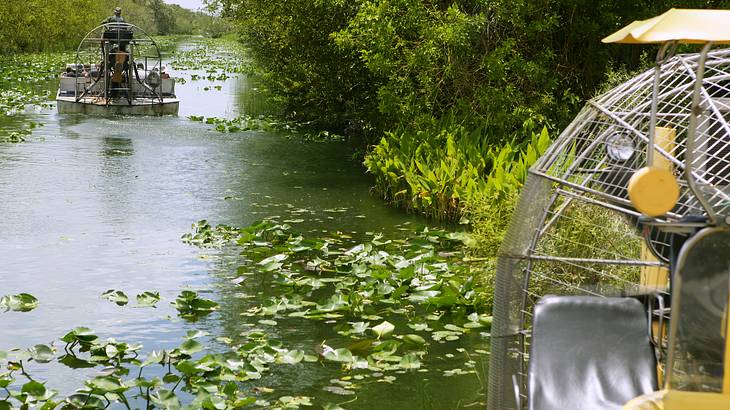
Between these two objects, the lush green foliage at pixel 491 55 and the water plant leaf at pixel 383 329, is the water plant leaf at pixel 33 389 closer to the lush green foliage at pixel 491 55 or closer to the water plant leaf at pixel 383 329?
the water plant leaf at pixel 383 329

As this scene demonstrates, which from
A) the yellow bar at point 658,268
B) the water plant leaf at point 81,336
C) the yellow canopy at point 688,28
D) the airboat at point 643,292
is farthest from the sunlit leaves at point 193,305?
the yellow canopy at point 688,28

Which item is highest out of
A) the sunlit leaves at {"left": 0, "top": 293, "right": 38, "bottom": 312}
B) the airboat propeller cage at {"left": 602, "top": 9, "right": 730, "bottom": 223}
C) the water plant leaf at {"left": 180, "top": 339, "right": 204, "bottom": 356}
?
the airboat propeller cage at {"left": 602, "top": 9, "right": 730, "bottom": 223}

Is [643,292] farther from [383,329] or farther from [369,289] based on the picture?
[369,289]

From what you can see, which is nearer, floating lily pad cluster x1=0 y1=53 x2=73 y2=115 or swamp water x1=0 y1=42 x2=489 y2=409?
swamp water x1=0 y1=42 x2=489 y2=409

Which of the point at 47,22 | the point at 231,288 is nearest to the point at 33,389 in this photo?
the point at 231,288

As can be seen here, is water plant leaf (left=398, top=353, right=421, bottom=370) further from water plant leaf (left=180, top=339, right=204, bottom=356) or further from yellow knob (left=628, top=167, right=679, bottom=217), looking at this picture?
yellow knob (left=628, top=167, right=679, bottom=217)

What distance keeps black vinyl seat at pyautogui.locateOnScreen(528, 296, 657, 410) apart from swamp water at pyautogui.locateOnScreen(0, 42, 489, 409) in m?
1.40

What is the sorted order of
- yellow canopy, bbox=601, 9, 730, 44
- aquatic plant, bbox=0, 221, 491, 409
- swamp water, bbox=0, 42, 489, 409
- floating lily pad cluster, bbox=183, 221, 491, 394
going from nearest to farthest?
yellow canopy, bbox=601, 9, 730, 44 → aquatic plant, bbox=0, 221, 491, 409 → swamp water, bbox=0, 42, 489, 409 → floating lily pad cluster, bbox=183, 221, 491, 394

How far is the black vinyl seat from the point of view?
4695mm

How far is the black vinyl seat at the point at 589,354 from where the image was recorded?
4.70m

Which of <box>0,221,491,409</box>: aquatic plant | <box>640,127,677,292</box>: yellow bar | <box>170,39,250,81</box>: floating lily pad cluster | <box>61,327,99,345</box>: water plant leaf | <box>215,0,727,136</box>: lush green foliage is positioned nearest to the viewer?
<box>640,127,677,292</box>: yellow bar

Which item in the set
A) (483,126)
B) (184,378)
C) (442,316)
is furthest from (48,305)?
(483,126)

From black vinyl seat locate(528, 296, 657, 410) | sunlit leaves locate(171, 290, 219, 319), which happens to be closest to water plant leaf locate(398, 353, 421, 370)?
black vinyl seat locate(528, 296, 657, 410)

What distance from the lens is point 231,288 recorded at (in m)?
8.68
